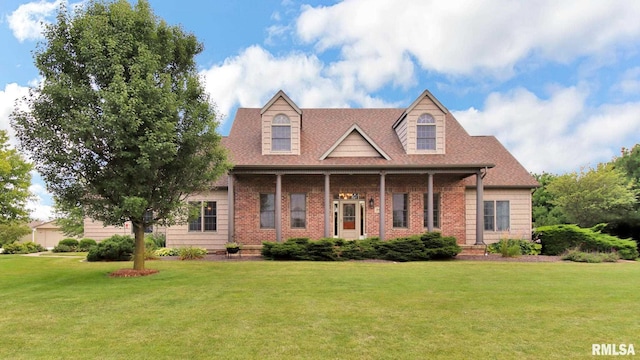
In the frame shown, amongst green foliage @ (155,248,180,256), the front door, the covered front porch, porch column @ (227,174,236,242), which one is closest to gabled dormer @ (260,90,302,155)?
the covered front porch

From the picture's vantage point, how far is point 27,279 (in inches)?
431

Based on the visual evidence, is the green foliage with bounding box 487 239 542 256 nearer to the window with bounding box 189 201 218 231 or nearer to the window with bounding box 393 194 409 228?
the window with bounding box 393 194 409 228

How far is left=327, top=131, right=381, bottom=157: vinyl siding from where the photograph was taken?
18.7 meters

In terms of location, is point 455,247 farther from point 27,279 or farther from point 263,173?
point 27,279

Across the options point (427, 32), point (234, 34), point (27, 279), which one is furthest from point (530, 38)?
point (27, 279)

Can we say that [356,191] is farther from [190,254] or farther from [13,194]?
[13,194]

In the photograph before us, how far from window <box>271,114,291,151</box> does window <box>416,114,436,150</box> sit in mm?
6637

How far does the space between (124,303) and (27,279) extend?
5.71m

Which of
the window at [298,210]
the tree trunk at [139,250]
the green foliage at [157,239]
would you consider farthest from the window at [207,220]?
the tree trunk at [139,250]

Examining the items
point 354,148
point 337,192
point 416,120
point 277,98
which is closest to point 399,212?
point 337,192

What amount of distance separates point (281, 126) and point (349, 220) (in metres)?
6.02

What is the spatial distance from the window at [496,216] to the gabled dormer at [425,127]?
4.13m

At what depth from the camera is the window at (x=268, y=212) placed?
19.4 m

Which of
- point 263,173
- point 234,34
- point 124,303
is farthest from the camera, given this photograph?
point 263,173
